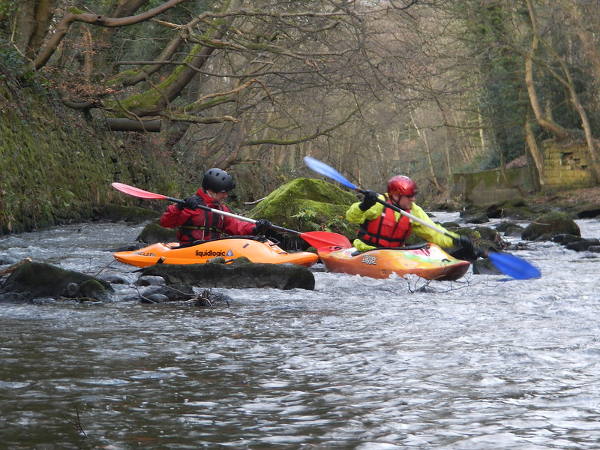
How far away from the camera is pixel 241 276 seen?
811cm

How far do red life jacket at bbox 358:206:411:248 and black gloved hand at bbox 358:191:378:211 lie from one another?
439 mm

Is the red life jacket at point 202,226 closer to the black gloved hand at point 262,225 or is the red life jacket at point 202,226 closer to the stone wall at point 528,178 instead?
the black gloved hand at point 262,225

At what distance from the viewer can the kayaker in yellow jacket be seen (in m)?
9.50

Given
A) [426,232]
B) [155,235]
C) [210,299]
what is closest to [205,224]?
[426,232]

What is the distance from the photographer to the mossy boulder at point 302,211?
493 inches

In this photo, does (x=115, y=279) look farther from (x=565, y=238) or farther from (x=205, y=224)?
(x=565, y=238)

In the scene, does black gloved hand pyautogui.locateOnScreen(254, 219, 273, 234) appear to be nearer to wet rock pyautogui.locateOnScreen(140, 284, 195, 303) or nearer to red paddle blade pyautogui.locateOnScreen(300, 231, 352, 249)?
red paddle blade pyautogui.locateOnScreen(300, 231, 352, 249)

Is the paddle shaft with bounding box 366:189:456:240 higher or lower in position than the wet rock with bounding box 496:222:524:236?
higher

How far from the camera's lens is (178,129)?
2291cm

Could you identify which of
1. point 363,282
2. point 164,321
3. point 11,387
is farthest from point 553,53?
point 11,387

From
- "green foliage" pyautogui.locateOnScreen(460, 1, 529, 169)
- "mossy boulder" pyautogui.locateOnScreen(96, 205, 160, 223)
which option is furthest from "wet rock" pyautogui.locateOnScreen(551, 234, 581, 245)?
"green foliage" pyautogui.locateOnScreen(460, 1, 529, 169)

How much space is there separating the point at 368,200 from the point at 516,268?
1.65 meters

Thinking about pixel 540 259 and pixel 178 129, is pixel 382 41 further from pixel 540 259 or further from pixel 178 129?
pixel 178 129

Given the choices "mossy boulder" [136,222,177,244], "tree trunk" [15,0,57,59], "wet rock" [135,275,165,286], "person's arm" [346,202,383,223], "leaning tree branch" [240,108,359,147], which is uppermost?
"tree trunk" [15,0,57,59]
